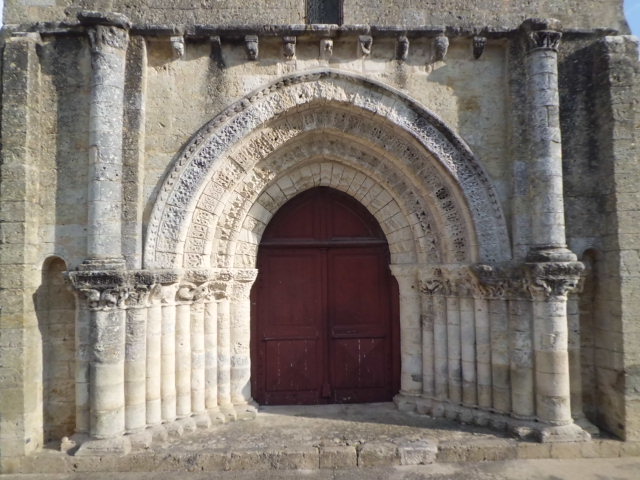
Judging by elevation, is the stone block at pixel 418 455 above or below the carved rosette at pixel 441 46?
below

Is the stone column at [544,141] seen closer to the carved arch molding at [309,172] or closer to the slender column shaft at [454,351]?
the carved arch molding at [309,172]

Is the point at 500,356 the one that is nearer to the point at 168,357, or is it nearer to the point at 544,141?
the point at 544,141

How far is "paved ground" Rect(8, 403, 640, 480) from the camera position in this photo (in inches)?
159

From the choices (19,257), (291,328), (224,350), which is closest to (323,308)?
(291,328)

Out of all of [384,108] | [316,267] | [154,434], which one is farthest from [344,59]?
[154,434]

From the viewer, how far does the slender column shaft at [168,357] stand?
176 inches

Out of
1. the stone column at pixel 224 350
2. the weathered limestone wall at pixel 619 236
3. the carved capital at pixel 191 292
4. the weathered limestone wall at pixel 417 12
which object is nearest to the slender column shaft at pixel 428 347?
the weathered limestone wall at pixel 619 236

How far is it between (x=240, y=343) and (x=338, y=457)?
169cm

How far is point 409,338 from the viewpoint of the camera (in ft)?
16.9

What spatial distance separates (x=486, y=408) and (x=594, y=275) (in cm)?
191

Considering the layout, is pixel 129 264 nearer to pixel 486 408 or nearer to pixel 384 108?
pixel 384 108

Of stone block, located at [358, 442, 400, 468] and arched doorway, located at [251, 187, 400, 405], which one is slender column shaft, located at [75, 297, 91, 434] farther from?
stone block, located at [358, 442, 400, 468]

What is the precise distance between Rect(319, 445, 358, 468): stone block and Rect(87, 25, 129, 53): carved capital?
4660 mm

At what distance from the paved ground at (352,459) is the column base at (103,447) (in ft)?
0.16
